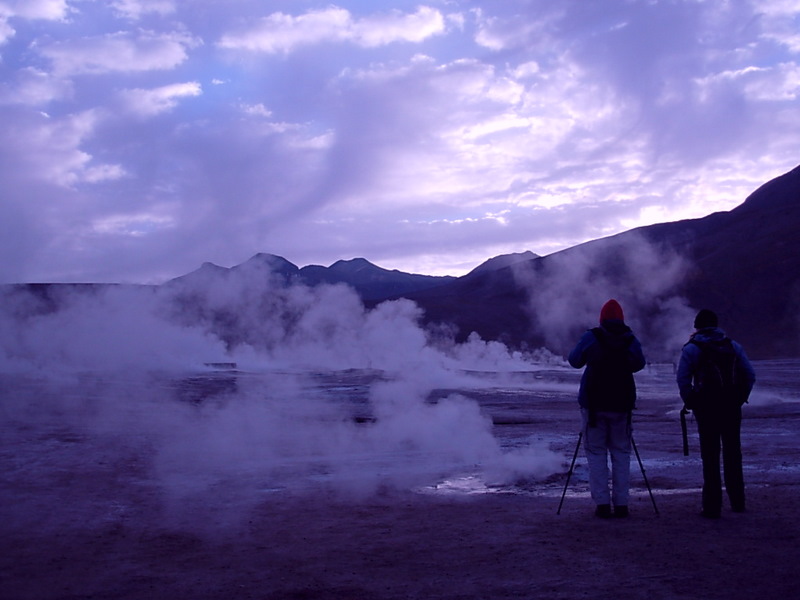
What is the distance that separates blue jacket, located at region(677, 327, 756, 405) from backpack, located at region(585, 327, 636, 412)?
1.66 feet

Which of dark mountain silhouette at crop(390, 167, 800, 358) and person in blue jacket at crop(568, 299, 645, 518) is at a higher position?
dark mountain silhouette at crop(390, 167, 800, 358)

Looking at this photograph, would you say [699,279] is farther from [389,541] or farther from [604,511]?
[389,541]

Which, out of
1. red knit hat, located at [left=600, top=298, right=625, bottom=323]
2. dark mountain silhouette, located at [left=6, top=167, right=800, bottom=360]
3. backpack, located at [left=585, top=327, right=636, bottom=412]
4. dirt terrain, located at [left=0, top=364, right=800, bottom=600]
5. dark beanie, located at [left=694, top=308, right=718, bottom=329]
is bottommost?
dirt terrain, located at [left=0, top=364, right=800, bottom=600]

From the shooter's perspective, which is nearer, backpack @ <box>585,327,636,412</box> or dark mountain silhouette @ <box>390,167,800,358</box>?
backpack @ <box>585,327,636,412</box>

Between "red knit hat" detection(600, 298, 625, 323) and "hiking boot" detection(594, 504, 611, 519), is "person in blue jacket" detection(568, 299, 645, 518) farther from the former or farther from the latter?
"red knit hat" detection(600, 298, 625, 323)

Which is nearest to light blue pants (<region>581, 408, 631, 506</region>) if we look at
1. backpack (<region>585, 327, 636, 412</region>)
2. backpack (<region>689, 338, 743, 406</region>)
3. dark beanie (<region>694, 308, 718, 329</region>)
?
backpack (<region>585, 327, 636, 412</region>)

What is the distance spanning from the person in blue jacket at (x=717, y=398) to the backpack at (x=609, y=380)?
509 mm

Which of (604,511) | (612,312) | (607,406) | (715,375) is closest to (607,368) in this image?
(607,406)

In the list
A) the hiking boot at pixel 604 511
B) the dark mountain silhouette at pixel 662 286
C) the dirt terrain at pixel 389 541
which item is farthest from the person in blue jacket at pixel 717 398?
the dark mountain silhouette at pixel 662 286

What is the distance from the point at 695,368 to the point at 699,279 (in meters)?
94.7

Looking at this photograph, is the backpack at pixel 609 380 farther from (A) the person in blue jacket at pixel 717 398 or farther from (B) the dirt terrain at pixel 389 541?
(B) the dirt terrain at pixel 389 541

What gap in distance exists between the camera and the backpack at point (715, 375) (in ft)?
27.0

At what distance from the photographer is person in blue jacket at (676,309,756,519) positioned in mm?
8219

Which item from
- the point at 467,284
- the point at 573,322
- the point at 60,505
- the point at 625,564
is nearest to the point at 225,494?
the point at 60,505
